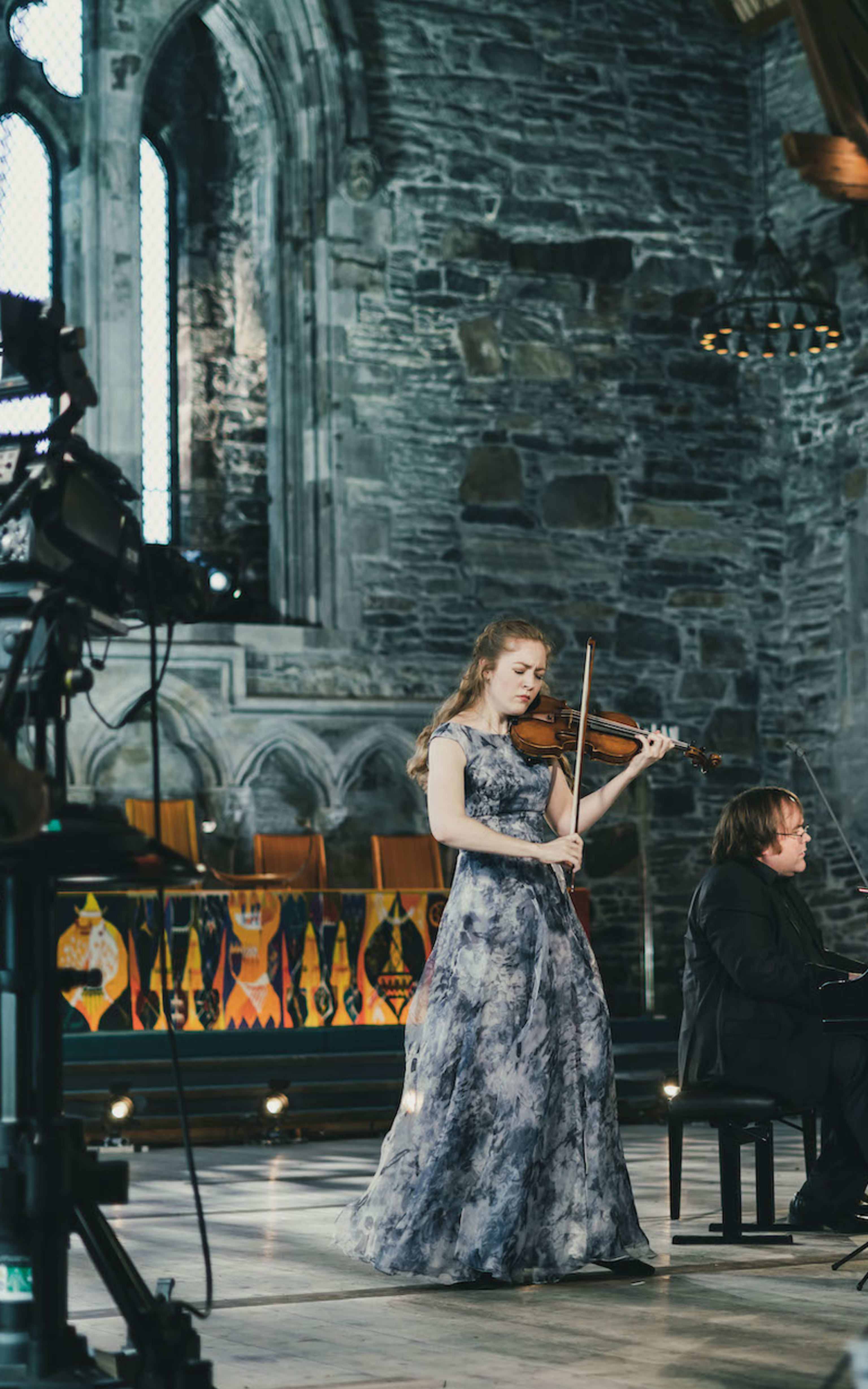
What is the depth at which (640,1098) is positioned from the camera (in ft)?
32.0

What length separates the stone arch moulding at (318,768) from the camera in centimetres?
1095

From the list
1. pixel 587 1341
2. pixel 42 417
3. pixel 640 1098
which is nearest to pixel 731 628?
pixel 640 1098

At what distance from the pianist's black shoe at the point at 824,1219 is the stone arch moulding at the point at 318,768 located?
574 cm

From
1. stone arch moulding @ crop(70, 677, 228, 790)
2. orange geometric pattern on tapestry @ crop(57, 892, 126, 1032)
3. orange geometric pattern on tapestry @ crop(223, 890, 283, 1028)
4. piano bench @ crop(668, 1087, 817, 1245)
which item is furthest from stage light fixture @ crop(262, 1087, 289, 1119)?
piano bench @ crop(668, 1087, 817, 1245)

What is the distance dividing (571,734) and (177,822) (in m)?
5.98

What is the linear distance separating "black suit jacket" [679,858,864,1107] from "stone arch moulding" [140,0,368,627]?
19.9 ft

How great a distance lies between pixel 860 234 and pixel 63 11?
4784 mm

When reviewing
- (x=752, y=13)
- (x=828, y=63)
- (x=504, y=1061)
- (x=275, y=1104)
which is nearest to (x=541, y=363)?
(x=752, y=13)

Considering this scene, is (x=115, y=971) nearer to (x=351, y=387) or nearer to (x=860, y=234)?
(x=351, y=387)

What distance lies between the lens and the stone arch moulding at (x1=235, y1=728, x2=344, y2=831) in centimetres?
1095

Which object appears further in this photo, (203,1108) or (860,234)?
(860,234)

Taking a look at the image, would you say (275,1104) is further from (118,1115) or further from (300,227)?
Answer: (300,227)

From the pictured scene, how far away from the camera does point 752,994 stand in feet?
17.3

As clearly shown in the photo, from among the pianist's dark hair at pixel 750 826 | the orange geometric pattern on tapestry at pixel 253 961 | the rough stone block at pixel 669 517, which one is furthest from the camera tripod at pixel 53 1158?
the rough stone block at pixel 669 517
